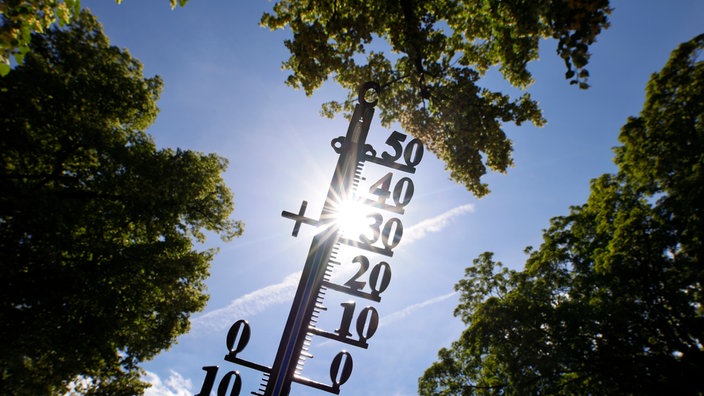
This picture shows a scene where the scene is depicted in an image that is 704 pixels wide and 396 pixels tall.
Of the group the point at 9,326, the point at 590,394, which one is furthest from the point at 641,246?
the point at 9,326

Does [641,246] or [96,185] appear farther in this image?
[641,246]

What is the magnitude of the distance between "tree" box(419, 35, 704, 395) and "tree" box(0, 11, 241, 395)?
12217mm

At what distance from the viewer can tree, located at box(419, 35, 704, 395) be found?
33.4ft

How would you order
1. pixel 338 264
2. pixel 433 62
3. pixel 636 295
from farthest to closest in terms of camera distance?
pixel 636 295 → pixel 433 62 → pixel 338 264

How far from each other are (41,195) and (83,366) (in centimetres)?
532

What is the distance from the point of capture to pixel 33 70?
943 centimetres

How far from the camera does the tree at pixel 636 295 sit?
10.2 meters

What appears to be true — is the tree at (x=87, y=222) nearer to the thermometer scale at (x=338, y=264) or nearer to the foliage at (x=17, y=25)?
the foliage at (x=17, y=25)

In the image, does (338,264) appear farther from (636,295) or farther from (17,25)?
(636,295)

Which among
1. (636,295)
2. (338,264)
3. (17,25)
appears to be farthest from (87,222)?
(636,295)

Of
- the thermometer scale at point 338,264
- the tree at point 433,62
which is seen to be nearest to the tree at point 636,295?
the tree at point 433,62

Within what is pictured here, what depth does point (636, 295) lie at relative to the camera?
11.6 meters

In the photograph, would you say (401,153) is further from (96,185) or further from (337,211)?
(96,185)

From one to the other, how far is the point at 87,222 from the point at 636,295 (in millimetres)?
18709
